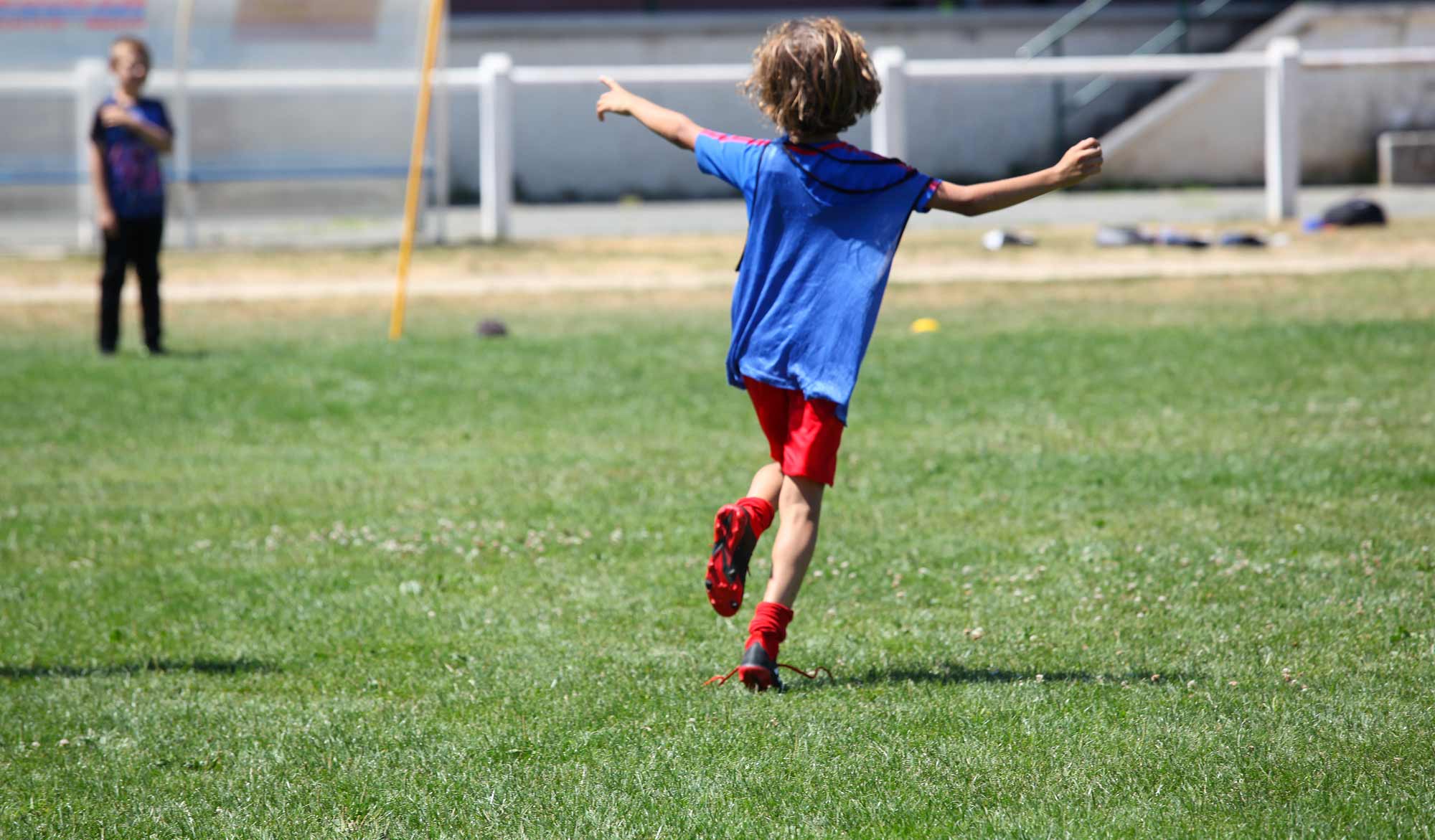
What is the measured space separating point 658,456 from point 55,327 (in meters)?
7.68

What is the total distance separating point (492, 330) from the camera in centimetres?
1288

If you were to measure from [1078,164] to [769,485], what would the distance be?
1.27 m

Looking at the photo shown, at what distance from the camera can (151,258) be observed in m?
11.7

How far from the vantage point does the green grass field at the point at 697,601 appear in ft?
12.6

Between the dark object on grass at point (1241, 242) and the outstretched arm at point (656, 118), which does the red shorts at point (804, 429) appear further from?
the dark object on grass at point (1241, 242)

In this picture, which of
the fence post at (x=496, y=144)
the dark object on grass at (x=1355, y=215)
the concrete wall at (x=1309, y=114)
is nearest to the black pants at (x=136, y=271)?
the fence post at (x=496, y=144)

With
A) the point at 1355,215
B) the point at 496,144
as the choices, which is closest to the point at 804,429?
the point at 1355,215

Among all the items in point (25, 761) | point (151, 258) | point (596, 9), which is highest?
point (596, 9)

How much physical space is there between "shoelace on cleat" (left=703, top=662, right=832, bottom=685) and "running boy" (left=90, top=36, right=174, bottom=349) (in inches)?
321

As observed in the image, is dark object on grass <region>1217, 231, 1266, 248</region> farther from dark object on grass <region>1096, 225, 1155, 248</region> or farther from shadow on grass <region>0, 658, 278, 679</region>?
shadow on grass <region>0, 658, 278, 679</region>

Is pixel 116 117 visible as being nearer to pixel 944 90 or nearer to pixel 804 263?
pixel 804 263

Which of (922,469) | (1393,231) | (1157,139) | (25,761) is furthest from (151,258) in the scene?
(1157,139)

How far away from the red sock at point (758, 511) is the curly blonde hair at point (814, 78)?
1043mm

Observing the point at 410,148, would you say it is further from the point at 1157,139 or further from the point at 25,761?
the point at 25,761
